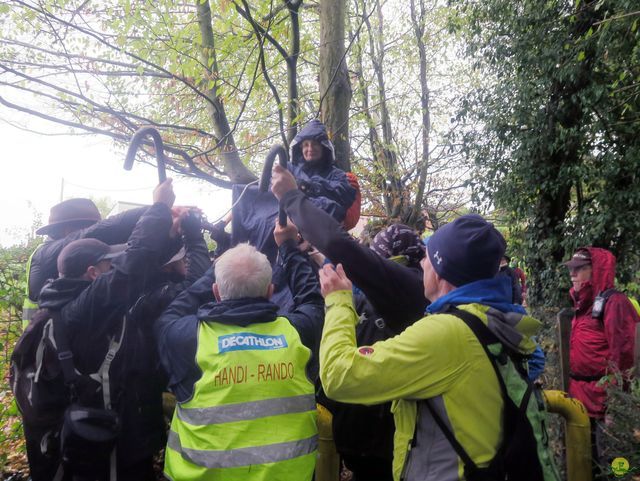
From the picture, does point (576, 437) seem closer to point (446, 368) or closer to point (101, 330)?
point (446, 368)

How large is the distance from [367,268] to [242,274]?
536mm

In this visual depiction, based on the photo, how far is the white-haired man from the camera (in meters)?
1.85

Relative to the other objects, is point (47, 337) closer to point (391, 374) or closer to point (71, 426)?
point (71, 426)

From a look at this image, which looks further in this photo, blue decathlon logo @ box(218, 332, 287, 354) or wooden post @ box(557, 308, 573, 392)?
wooden post @ box(557, 308, 573, 392)

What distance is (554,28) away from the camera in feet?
22.6

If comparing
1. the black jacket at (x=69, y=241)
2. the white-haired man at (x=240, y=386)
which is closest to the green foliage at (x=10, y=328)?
the black jacket at (x=69, y=241)

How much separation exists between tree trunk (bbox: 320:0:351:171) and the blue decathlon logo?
106 inches

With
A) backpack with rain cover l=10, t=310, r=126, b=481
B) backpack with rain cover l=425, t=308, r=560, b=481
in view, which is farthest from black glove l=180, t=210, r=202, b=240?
backpack with rain cover l=425, t=308, r=560, b=481

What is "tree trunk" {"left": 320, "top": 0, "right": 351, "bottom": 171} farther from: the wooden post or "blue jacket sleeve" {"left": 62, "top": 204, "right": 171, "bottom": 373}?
"blue jacket sleeve" {"left": 62, "top": 204, "right": 171, "bottom": 373}

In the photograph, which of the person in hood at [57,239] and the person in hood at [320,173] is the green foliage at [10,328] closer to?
the person in hood at [57,239]

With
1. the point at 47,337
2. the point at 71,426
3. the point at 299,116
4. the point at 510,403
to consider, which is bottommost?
the point at 71,426

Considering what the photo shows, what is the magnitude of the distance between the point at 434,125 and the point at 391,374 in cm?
1330

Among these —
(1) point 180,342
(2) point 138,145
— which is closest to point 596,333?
(1) point 180,342

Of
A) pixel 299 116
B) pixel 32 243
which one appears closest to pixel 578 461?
pixel 299 116
